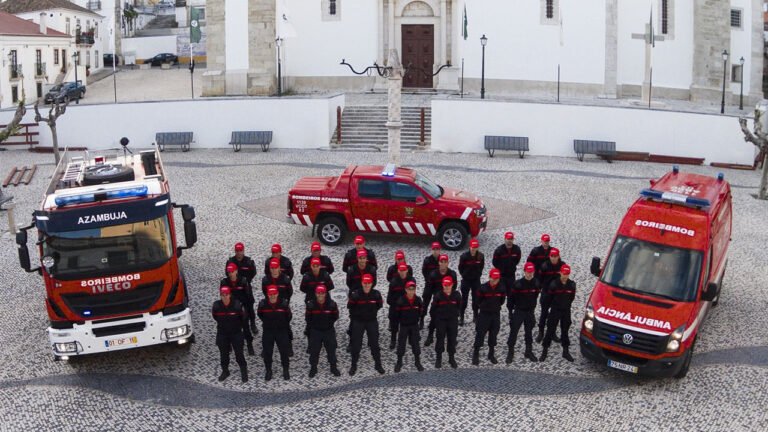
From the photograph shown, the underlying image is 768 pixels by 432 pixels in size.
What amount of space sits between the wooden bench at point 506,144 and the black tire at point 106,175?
1698 centimetres

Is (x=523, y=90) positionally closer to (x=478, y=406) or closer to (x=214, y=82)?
(x=214, y=82)

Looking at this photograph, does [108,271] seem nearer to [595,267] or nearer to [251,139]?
[595,267]

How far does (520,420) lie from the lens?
9.65m

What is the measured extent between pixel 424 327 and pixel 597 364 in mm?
2669

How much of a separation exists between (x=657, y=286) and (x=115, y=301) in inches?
282

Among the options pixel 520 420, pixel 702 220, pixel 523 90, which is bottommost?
pixel 520 420

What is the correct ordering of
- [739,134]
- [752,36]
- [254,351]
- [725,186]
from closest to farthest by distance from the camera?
[254,351] < [725,186] < [739,134] < [752,36]

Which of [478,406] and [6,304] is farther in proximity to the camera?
[6,304]

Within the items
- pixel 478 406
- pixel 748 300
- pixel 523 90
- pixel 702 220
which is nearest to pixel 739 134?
pixel 523 90

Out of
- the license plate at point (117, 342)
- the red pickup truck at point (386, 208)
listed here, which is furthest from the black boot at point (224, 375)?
the red pickup truck at point (386, 208)

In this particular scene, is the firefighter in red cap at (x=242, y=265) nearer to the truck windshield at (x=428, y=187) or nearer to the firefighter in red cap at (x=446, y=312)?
the firefighter in red cap at (x=446, y=312)

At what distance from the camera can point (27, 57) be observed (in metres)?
46.4

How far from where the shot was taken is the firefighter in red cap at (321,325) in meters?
10.6

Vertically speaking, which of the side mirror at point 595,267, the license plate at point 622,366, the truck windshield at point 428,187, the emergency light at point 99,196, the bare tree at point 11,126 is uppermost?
the bare tree at point 11,126
